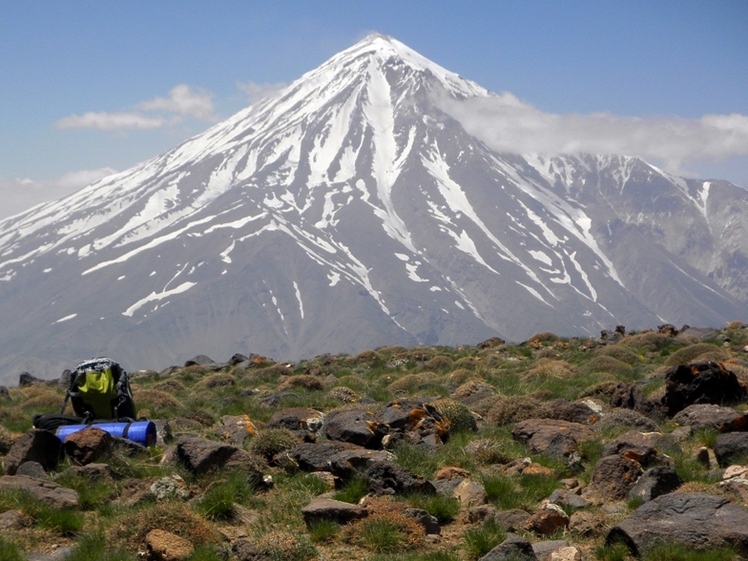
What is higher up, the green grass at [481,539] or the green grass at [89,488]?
the green grass at [89,488]

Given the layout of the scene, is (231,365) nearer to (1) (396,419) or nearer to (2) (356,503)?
(1) (396,419)

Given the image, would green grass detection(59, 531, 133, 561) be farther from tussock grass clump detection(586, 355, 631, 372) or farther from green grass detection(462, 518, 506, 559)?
tussock grass clump detection(586, 355, 631, 372)

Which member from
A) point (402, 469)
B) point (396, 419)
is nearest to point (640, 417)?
point (396, 419)

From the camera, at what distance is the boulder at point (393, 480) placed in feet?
28.8

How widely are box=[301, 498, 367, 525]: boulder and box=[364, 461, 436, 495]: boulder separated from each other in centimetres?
64

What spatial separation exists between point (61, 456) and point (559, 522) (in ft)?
18.3

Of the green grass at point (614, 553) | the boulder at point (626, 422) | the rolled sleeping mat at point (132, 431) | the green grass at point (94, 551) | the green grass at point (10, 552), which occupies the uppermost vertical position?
the rolled sleeping mat at point (132, 431)

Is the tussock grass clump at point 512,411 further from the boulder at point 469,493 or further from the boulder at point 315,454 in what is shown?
the boulder at point 469,493

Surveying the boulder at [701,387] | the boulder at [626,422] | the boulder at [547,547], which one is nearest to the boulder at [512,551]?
the boulder at [547,547]

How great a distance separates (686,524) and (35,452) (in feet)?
22.3

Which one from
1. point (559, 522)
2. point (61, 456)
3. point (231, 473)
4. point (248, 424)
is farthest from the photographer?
point (248, 424)

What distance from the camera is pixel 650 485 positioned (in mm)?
8133

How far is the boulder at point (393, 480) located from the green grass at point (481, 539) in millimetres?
1126

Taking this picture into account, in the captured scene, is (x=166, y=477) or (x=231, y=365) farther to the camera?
(x=231, y=365)
